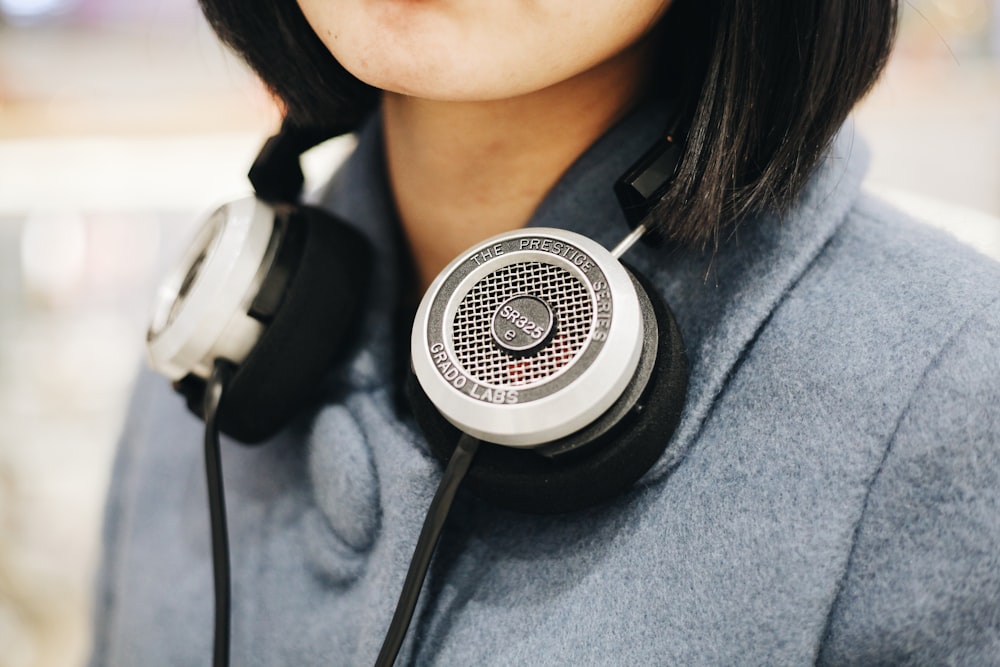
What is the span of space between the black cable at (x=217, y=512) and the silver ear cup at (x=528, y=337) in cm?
18

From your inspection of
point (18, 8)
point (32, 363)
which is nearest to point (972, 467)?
point (32, 363)

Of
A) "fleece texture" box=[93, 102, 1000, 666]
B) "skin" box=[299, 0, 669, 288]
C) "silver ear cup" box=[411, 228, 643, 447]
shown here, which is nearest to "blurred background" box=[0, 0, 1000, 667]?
"skin" box=[299, 0, 669, 288]

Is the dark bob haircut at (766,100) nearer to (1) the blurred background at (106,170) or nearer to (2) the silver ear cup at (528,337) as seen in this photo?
(2) the silver ear cup at (528,337)

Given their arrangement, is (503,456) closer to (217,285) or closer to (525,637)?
(525,637)

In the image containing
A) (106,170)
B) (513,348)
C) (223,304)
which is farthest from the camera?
(106,170)

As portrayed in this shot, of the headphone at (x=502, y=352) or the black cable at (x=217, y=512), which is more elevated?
the headphone at (x=502, y=352)

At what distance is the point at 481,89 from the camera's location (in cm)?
48

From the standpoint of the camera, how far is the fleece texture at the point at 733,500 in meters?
0.42

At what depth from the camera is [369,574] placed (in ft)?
1.82

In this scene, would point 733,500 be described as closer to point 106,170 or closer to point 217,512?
point 217,512

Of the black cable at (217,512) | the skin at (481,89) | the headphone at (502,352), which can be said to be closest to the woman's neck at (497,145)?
the skin at (481,89)

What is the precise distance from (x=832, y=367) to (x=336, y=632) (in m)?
0.39

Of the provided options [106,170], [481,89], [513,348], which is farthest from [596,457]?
[106,170]

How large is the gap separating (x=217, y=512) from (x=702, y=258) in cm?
39
